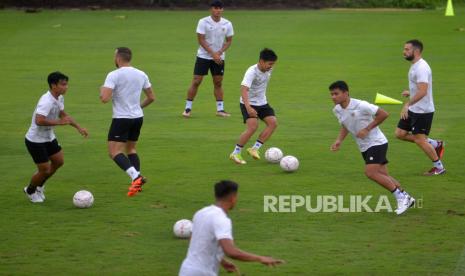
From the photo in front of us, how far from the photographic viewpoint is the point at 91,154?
66.2ft

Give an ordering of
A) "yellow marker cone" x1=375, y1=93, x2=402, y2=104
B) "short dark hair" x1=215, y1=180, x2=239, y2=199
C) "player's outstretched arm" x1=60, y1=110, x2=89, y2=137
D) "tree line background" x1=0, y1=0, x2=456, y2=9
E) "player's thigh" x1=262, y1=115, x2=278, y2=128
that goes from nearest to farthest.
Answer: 1. "short dark hair" x1=215, y1=180, x2=239, y2=199
2. "player's outstretched arm" x1=60, y1=110, x2=89, y2=137
3. "player's thigh" x1=262, y1=115, x2=278, y2=128
4. "yellow marker cone" x1=375, y1=93, x2=402, y2=104
5. "tree line background" x1=0, y1=0, x2=456, y2=9

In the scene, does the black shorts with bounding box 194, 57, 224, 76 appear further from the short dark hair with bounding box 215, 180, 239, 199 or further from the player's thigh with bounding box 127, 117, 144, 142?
the short dark hair with bounding box 215, 180, 239, 199

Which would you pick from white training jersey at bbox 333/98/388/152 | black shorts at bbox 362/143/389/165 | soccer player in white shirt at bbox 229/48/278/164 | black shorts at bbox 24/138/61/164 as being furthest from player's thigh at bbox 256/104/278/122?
black shorts at bbox 24/138/61/164

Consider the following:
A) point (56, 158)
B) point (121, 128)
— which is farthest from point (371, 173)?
→ point (56, 158)

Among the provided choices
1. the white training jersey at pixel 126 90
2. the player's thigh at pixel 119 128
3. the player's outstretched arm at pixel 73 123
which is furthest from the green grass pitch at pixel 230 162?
the white training jersey at pixel 126 90

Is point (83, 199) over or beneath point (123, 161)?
beneath

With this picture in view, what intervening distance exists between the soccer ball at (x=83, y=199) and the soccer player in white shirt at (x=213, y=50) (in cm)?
871

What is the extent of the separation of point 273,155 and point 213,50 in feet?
20.1

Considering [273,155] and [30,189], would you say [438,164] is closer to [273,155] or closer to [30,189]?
[273,155]

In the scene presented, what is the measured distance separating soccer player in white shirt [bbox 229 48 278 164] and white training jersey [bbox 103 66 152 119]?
2591mm

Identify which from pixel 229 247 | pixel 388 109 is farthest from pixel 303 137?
pixel 229 247

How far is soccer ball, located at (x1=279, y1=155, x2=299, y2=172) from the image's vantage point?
17891 mm

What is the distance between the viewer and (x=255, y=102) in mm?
18938

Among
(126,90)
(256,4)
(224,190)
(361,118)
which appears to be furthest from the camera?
(256,4)
